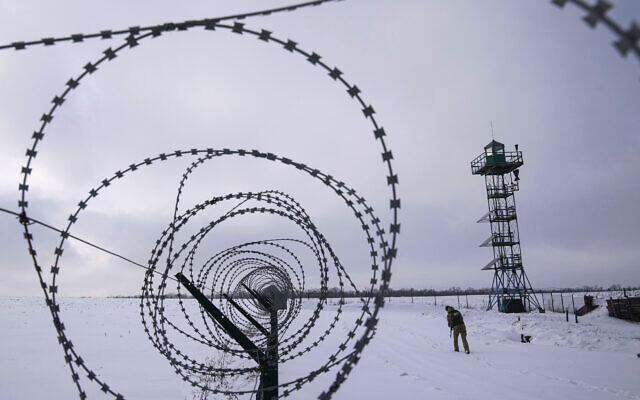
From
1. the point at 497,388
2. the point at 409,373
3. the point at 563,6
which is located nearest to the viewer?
the point at 563,6

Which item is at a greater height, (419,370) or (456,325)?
(456,325)

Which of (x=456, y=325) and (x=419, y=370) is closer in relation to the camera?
(x=419, y=370)

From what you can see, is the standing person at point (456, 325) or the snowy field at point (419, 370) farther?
the standing person at point (456, 325)

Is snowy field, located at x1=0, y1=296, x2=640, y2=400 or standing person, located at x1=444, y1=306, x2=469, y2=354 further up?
standing person, located at x1=444, y1=306, x2=469, y2=354

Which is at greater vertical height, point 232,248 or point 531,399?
point 232,248

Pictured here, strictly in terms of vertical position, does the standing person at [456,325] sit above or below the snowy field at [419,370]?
above

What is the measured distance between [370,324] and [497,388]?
20.1 feet

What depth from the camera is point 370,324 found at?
2846 mm

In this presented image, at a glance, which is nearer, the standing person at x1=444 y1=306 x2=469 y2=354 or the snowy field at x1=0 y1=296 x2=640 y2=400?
the snowy field at x1=0 y1=296 x2=640 y2=400

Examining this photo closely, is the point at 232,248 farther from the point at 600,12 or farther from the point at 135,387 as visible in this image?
the point at 600,12

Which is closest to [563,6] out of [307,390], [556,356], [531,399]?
[531,399]

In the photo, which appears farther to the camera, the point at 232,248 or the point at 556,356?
the point at 556,356

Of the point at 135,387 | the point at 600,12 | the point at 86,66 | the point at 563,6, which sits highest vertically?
the point at 86,66

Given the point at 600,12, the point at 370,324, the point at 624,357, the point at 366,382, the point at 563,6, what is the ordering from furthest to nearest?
→ the point at 624,357 < the point at 366,382 < the point at 370,324 < the point at 563,6 < the point at 600,12
